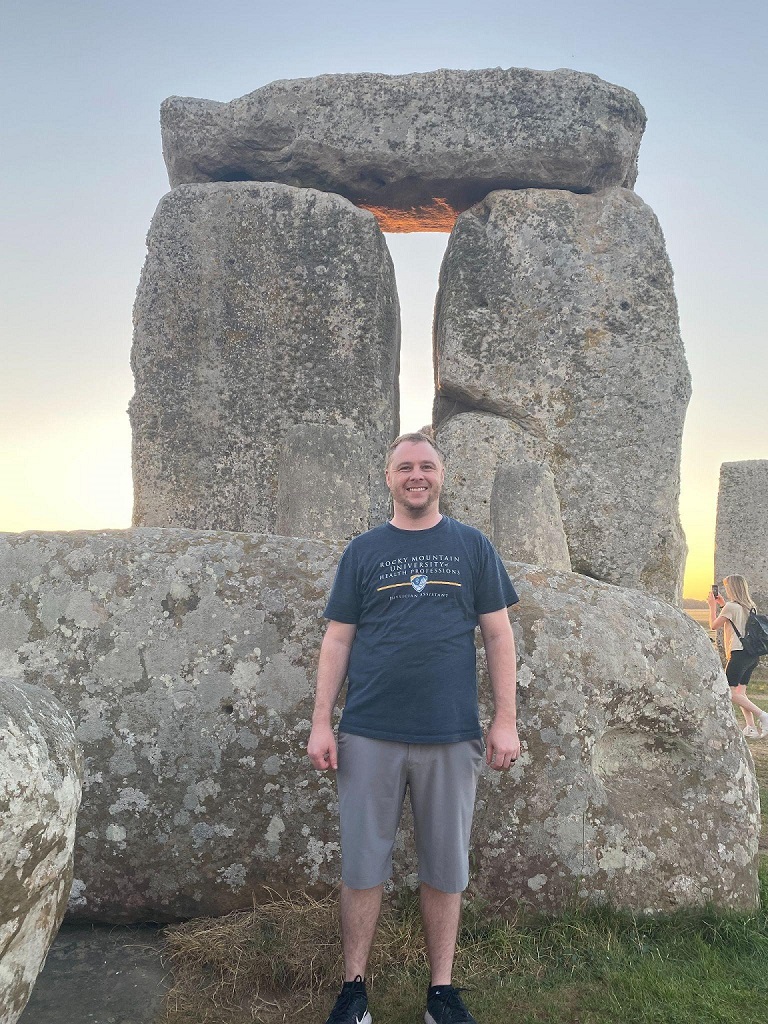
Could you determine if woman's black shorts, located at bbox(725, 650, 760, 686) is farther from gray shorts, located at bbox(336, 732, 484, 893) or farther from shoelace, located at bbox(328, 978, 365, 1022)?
shoelace, located at bbox(328, 978, 365, 1022)

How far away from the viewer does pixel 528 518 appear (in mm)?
6910

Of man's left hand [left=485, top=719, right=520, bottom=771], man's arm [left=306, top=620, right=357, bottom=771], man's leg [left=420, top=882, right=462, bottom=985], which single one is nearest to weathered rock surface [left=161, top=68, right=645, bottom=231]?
man's arm [left=306, top=620, right=357, bottom=771]

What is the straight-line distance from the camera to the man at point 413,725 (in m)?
2.80

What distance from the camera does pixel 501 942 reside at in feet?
10.2

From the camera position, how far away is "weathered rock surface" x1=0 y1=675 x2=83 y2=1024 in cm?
184

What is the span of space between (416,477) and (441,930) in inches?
55.9

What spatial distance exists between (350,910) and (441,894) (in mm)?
286

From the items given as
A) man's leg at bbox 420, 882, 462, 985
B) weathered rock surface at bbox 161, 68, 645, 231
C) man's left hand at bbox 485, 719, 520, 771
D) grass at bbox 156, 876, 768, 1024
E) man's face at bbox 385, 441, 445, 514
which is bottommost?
grass at bbox 156, 876, 768, 1024

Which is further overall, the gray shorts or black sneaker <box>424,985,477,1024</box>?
the gray shorts

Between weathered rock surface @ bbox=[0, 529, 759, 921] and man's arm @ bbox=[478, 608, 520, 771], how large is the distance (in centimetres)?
39

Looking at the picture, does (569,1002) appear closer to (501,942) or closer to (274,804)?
(501,942)

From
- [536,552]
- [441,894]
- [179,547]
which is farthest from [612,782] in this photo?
[536,552]

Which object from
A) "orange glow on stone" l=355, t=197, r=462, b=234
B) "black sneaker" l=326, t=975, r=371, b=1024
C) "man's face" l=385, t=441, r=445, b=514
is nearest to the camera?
"black sneaker" l=326, t=975, r=371, b=1024

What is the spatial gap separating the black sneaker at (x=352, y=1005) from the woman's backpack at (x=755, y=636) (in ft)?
22.2
